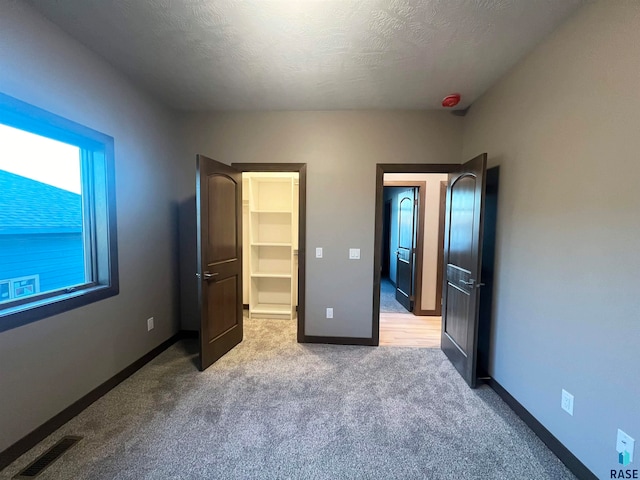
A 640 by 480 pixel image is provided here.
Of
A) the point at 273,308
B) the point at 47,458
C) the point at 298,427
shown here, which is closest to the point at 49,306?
the point at 47,458

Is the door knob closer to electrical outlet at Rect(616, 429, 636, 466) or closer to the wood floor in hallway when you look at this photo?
the wood floor in hallway

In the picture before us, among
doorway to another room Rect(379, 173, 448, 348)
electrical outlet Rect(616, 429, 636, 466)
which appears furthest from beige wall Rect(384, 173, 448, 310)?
electrical outlet Rect(616, 429, 636, 466)

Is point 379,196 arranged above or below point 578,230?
above

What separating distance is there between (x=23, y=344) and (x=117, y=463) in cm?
87

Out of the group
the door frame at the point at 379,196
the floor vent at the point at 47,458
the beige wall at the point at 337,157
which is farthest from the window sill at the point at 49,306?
the door frame at the point at 379,196

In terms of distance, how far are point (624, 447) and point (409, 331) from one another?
7.37 feet

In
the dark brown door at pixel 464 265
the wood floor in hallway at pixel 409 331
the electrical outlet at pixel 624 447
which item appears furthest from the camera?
the wood floor in hallway at pixel 409 331

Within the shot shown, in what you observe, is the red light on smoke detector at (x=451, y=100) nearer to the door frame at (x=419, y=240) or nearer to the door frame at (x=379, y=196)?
the door frame at (x=379, y=196)

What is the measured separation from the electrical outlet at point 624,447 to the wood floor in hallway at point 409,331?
5.87ft

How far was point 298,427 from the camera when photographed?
178cm

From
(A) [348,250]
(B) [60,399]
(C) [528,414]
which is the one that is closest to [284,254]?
(A) [348,250]

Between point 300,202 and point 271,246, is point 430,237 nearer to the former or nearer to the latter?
point 300,202

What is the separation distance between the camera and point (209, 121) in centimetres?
297

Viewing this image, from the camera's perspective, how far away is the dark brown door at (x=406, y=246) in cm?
420
